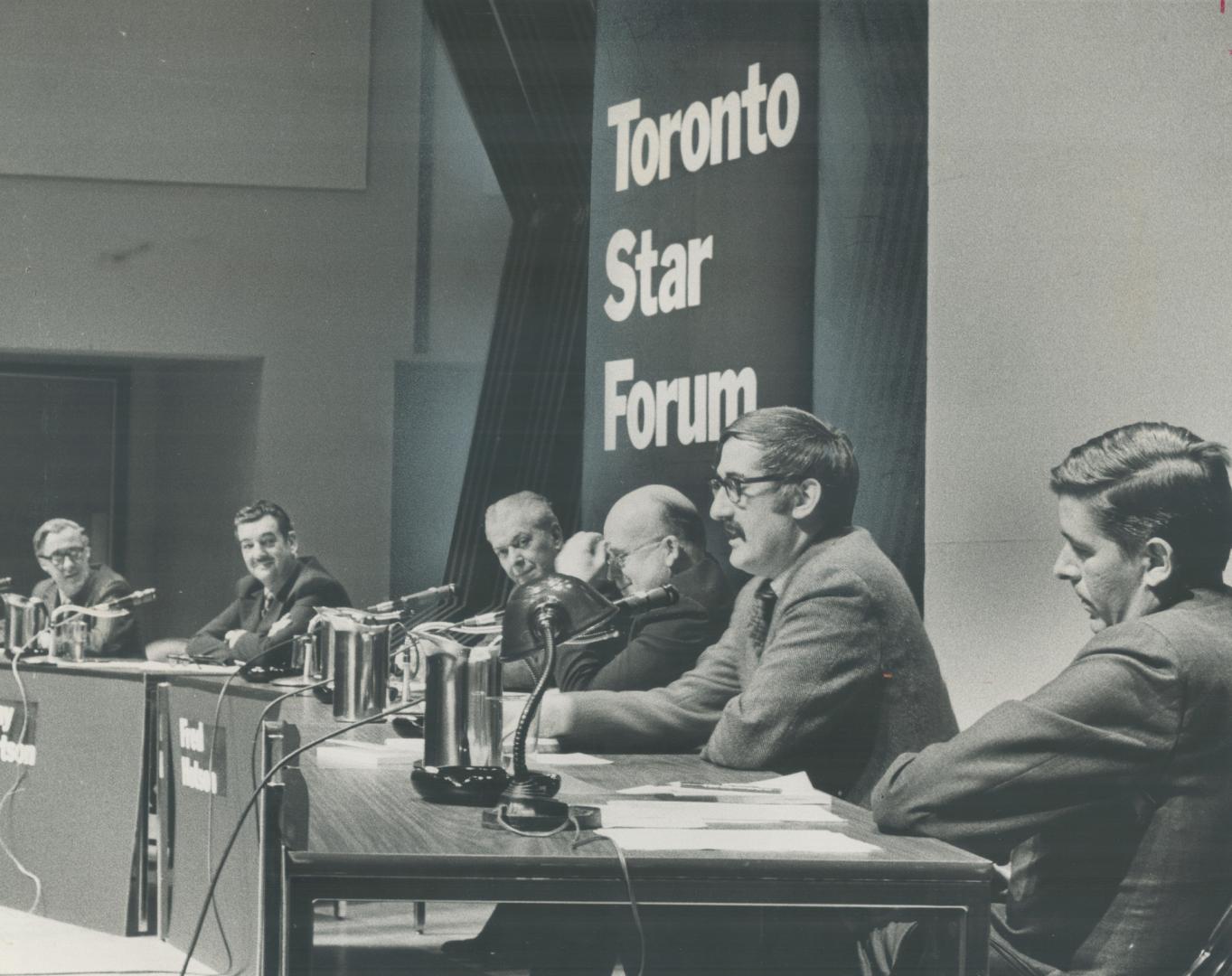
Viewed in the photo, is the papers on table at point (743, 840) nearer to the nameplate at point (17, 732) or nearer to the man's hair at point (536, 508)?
the nameplate at point (17, 732)

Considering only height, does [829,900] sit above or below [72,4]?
below

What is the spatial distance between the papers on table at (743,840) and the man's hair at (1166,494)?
1.63 feet

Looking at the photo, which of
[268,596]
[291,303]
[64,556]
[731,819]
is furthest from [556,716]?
[291,303]

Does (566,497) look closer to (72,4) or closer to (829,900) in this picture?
(72,4)

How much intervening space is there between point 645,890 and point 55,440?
5646 mm

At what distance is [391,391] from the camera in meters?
6.19

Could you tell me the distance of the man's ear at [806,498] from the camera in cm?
239

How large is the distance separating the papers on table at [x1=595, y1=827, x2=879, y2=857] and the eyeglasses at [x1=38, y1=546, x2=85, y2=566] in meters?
4.34

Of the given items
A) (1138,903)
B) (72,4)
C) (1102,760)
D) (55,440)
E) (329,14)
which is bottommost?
(1138,903)

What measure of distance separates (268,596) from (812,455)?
260cm

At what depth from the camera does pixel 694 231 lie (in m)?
3.50

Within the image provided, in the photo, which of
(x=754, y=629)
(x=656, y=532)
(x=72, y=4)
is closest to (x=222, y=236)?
(x=72, y=4)

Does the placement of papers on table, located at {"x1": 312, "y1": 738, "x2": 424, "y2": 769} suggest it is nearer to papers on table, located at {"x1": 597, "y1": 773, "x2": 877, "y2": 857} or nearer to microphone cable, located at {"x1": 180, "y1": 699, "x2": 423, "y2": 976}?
microphone cable, located at {"x1": 180, "y1": 699, "x2": 423, "y2": 976}

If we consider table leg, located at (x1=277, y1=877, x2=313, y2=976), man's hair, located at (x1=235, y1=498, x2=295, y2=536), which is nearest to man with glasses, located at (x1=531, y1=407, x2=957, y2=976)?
table leg, located at (x1=277, y1=877, x2=313, y2=976)
